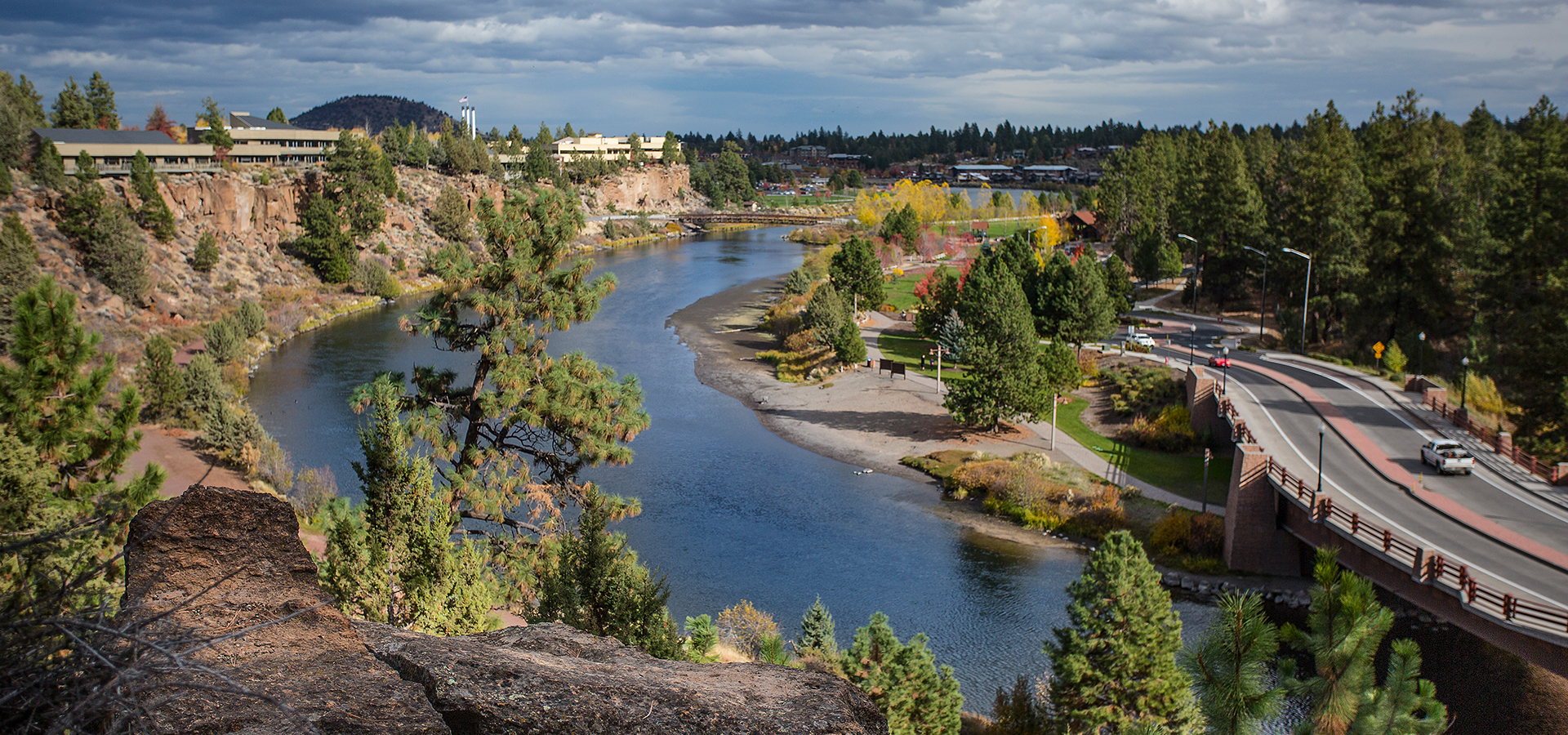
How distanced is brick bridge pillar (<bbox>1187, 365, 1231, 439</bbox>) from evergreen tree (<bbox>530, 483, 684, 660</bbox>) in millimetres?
30129

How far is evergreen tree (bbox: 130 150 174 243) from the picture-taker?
71688 mm

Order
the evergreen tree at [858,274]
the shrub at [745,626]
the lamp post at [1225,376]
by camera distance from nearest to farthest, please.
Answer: the shrub at [745,626], the lamp post at [1225,376], the evergreen tree at [858,274]

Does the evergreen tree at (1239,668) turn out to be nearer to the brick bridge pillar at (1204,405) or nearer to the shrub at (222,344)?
the brick bridge pillar at (1204,405)

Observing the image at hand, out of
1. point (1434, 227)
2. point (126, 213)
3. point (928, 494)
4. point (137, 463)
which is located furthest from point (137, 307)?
point (1434, 227)

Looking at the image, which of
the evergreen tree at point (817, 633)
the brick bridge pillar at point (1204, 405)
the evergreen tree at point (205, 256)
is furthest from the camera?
the evergreen tree at point (205, 256)

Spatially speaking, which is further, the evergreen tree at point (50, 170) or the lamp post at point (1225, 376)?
the evergreen tree at point (50, 170)

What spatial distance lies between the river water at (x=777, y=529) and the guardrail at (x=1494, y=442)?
11374 millimetres

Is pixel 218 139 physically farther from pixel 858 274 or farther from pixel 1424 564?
pixel 1424 564

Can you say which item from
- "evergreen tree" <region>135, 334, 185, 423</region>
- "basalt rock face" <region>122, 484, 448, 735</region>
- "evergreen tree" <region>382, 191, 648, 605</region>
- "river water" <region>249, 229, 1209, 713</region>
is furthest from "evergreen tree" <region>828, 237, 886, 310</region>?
"basalt rock face" <region>122, 484, 448, 735</region>

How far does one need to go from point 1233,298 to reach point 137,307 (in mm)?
73131

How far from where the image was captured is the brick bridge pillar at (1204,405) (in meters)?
41.8

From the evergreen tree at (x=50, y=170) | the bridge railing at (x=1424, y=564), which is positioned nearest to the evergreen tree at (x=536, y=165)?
the evergreen tree at (x=50, y=170)

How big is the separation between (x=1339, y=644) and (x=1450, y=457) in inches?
966

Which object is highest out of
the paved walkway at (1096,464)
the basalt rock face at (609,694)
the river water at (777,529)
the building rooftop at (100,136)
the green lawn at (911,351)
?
the building rooftop at (100,136)
